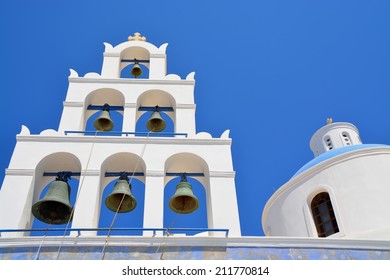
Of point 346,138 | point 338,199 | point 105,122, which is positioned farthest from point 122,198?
point 346,138

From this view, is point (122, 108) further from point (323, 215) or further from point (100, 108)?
point (323, 215)

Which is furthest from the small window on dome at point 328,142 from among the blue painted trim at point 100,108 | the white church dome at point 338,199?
the blue painted trim at point 100,108

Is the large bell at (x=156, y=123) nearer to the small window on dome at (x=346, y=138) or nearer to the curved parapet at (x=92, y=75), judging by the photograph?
the curved parapet at (x=92, y=75)

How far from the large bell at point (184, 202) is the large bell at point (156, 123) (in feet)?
6.18

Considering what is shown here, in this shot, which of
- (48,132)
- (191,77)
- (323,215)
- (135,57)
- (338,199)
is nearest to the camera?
(48,132)

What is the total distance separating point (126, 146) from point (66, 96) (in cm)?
200

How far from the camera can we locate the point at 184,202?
775cm

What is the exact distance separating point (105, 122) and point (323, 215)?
18.4ft

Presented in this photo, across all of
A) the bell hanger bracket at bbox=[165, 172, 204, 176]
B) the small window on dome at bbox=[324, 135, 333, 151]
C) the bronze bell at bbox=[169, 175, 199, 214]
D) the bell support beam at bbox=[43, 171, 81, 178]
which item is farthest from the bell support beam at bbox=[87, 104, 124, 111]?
the small window on dome at bbox=[324, 135, 333, 151]

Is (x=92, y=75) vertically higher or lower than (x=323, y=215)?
higher

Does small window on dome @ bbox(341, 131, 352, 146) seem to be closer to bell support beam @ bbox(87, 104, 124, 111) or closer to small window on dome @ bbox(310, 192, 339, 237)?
small window on dome @ bbox(310, 192, 339, 237)
